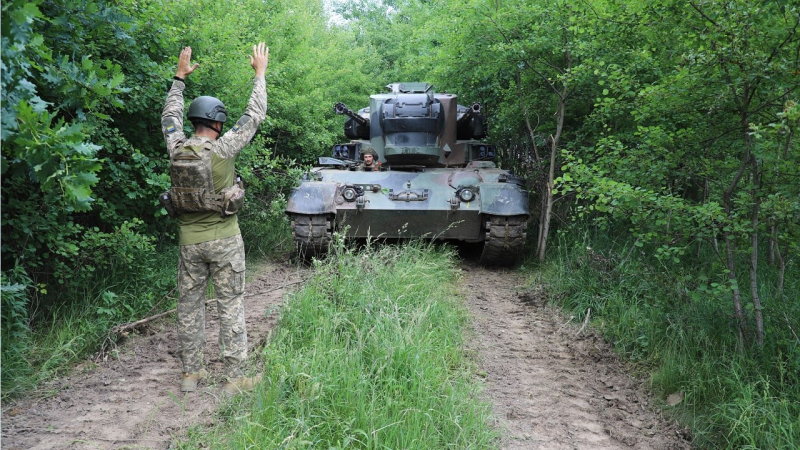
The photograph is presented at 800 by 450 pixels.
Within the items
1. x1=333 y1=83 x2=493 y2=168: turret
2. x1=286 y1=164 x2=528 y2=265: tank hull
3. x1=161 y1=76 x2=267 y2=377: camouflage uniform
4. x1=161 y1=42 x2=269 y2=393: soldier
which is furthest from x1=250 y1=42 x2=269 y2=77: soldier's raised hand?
x1=333 y1=83 x2=493 y2=168: turret

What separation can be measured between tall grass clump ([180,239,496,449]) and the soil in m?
0.27

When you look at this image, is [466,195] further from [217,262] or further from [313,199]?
[217,262]

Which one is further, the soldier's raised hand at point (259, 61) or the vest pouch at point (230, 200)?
the soldier's raised hand at point (259, 61)

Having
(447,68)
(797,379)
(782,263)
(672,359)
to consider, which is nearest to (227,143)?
(672,359)

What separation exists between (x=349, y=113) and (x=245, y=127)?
15.8ft

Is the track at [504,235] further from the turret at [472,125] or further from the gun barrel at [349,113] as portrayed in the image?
the gun barrel at [349,113]

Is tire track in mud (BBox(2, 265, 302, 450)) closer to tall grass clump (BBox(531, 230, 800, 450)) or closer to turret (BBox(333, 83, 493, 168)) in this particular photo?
tall grass clump (BBox(531, 230, 800, 450))

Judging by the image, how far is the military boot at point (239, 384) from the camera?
3.79 m

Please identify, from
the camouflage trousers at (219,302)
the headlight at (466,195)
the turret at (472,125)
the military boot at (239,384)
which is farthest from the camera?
the turret at (472,125)

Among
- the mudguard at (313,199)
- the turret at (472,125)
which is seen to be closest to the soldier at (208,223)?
the mudguard at (313,199)

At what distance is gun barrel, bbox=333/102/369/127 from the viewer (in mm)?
8289

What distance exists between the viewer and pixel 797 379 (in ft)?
12.0

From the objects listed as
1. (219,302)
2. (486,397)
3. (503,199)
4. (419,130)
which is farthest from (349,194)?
(486,397)

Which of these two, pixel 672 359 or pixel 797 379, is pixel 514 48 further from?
pixel 797 379
